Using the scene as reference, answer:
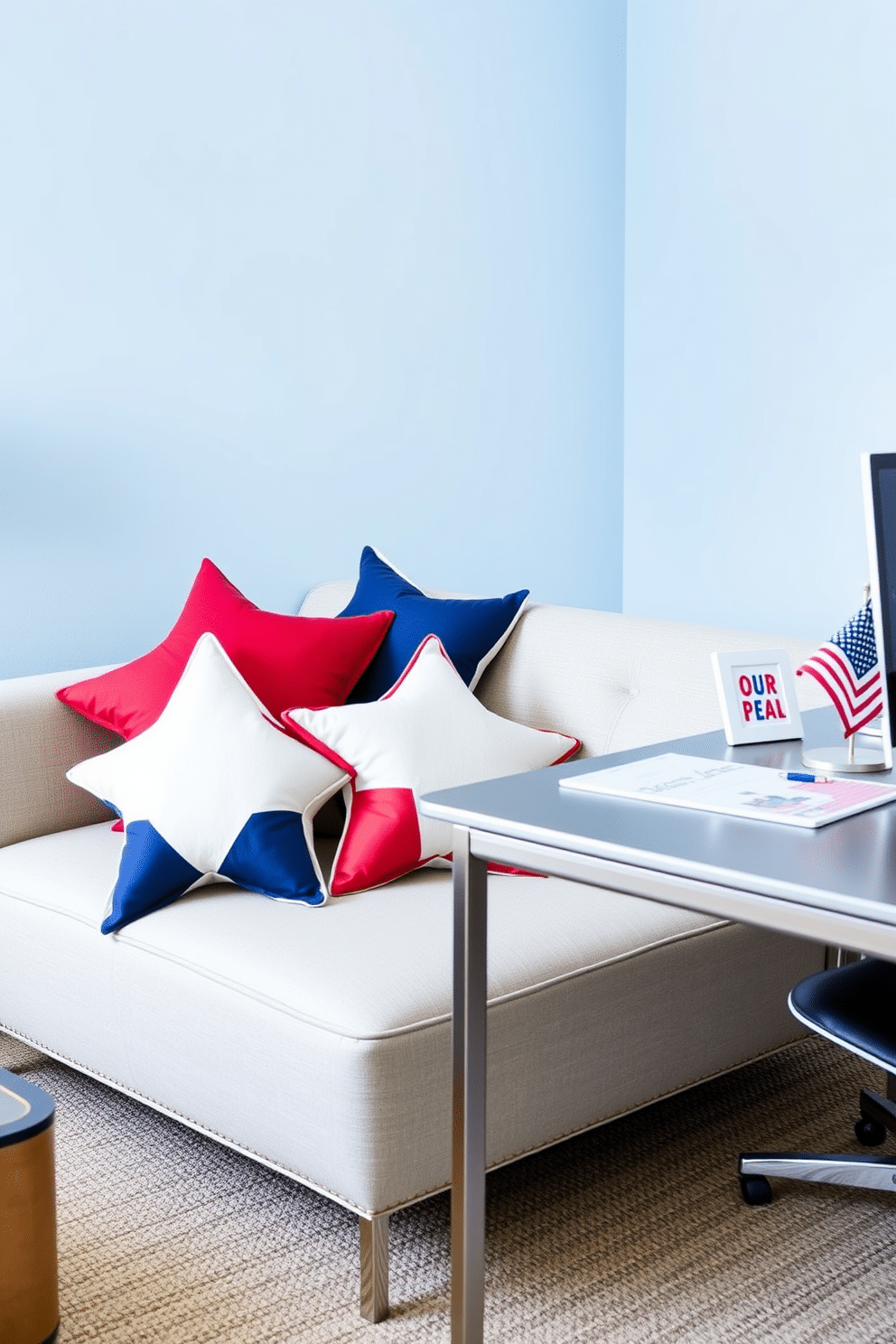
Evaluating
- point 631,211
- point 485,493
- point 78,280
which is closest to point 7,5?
point 78,280

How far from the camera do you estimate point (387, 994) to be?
1.68 metres

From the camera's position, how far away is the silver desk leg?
148cm

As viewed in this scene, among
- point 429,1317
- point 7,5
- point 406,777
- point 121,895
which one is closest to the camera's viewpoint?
point 429,1317

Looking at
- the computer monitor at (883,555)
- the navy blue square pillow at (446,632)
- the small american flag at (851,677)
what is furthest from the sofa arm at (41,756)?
the computer monitor at (883,555)

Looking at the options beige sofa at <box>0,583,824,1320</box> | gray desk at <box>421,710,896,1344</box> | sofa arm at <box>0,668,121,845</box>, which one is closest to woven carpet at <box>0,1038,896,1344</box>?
beige sofa at <box>0,583,824,1320</box>

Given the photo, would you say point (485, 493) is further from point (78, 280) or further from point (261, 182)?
point (78, 280)

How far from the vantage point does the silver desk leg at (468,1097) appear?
1477 millimetres

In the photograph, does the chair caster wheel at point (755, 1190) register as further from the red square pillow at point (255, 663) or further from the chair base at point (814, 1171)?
the red square pillow at point (255, 663)

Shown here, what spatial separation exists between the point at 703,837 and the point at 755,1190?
0.84m

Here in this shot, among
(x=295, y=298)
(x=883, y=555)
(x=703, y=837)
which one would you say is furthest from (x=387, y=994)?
(x=295, y=298)

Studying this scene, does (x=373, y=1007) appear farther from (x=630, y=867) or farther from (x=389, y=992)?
(x=630, y=867)

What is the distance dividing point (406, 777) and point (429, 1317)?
0.77 metres

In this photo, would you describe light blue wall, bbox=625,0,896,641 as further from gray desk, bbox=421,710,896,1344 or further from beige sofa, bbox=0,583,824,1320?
gray desk, bbox=421,710,896,1344

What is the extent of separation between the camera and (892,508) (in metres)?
1.46
